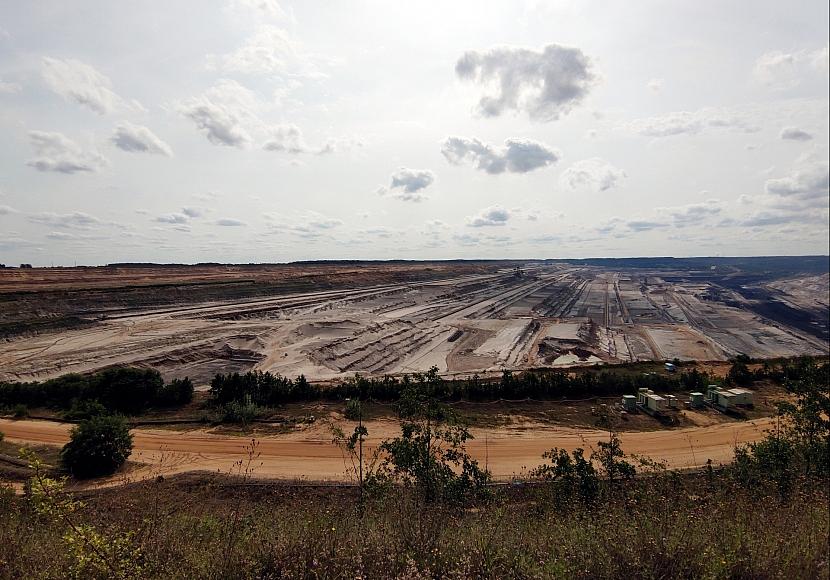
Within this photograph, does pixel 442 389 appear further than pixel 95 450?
Yes

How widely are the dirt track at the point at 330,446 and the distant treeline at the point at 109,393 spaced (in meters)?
3.13

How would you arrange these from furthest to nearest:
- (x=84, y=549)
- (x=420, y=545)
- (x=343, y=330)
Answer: (x=343, y=330) < (x=420, y=545) < (x=84, y=549)

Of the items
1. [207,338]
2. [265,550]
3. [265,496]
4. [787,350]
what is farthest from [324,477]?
[787,350]

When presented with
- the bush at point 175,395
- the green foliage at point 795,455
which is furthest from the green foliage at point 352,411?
the green foliage at point 795,455

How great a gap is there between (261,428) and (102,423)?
25.7 ft

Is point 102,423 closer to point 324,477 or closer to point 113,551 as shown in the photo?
point 324,477

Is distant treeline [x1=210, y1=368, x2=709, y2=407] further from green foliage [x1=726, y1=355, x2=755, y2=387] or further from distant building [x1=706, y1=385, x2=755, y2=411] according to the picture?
distant building [x1=706, y1=385, x2=755, y2=411]

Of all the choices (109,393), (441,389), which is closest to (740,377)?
(441,389)

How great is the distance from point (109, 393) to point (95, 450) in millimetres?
11043

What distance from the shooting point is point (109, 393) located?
26844 millimetres

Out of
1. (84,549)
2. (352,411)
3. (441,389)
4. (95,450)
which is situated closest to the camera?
(84,549)

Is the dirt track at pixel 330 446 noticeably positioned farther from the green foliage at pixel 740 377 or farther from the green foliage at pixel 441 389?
the green foliage at pixel 740 377

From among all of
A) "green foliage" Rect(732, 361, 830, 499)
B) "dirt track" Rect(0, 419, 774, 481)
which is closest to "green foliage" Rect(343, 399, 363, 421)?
"dirt track" Rect(0, 419, 774, 481)

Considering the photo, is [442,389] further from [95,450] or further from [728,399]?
[95,450]
